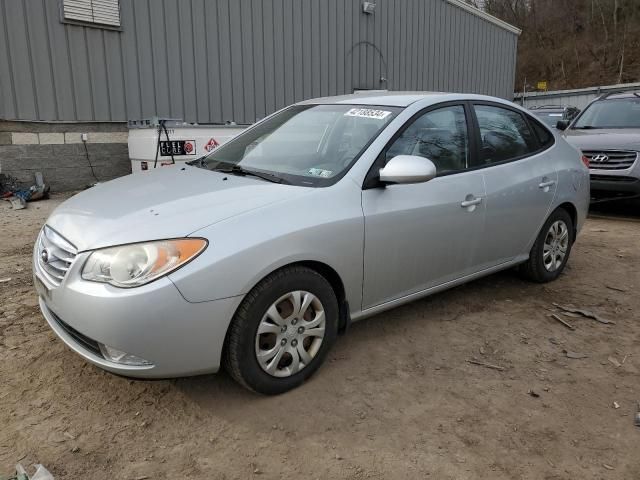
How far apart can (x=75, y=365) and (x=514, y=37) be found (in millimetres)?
19255

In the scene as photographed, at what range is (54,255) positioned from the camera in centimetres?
267

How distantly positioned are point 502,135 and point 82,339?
3.19 metres

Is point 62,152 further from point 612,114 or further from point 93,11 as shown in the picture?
point 612,114

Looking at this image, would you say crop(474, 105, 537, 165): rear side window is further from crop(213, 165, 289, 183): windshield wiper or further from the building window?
the building window

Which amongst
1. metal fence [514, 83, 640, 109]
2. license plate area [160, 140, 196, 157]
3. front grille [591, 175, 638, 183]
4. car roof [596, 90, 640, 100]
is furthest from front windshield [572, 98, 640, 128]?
metal fence [514, 83, 640, 109]

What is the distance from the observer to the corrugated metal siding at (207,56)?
8297mm

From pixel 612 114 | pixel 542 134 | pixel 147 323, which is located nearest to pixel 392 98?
pixel 542 134

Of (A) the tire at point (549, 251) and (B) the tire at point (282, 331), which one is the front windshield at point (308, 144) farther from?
(A) the tire at point (549, 251)

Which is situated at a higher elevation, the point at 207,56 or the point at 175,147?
the point at 207,56

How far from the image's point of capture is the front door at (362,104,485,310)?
307 cm

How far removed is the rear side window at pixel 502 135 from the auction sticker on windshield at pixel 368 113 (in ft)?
2.79

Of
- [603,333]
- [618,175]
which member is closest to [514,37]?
[618,175]

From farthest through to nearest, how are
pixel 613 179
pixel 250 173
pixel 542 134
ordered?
pixel 613 179 < pixel 542 134 < pixel 250 173

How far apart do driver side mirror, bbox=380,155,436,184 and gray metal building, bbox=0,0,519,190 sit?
24.4 feet
